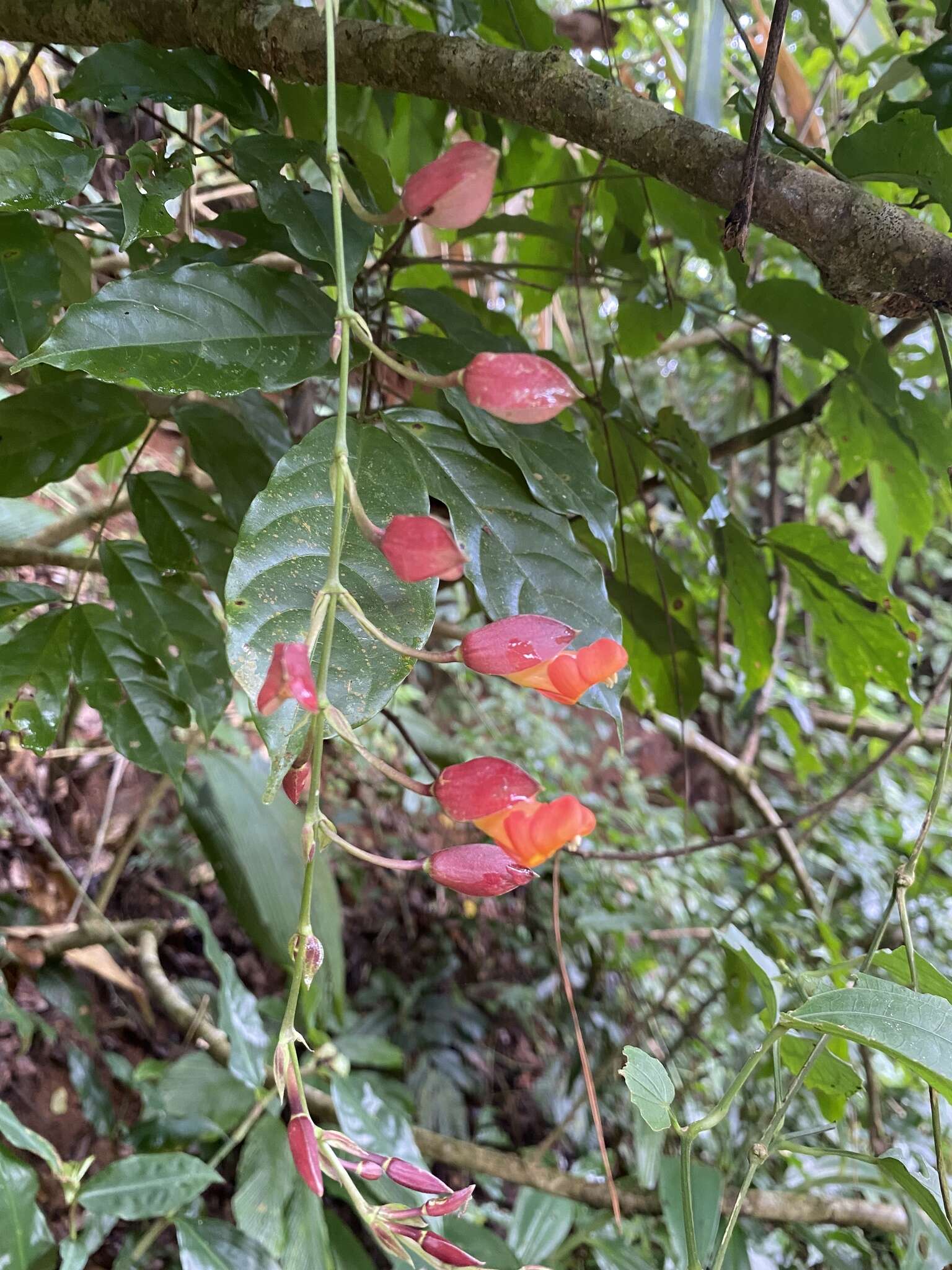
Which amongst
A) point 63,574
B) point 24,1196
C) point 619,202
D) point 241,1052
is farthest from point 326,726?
point 63,574

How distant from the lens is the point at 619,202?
2.67 ft

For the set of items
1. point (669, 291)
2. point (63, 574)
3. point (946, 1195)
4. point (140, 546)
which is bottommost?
point (946, 1195)

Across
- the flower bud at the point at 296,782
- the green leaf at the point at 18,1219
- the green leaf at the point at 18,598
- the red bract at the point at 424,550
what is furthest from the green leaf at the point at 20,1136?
the red bract at the point at 424,550

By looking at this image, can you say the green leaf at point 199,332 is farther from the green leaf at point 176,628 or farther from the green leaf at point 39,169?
the green leaf at point 176,628

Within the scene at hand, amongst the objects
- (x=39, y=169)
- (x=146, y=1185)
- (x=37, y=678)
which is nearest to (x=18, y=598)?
(x=37, y=678)

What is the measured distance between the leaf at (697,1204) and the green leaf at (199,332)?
88cm

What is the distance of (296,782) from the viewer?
1.12 ft

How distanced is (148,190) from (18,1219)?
2.54 feet

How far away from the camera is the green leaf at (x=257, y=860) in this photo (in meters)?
1.06

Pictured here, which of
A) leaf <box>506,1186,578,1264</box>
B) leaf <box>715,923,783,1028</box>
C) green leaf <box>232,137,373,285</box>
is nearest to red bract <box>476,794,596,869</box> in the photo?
leaf <box>715,923,783,1028</box>

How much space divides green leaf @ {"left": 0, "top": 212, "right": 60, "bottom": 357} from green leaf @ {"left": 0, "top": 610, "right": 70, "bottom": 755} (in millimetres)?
248

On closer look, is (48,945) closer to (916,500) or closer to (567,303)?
(916,500)

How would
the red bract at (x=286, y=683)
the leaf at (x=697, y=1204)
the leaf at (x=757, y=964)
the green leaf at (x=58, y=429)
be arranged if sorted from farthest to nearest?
the leaf at (x=697, y=1204)
the green leaf at (x=58, y=429)
the leaf at (x=757, y=964)
the red bract at (x=286, y=683)

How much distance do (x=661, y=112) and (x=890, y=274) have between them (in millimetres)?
167
